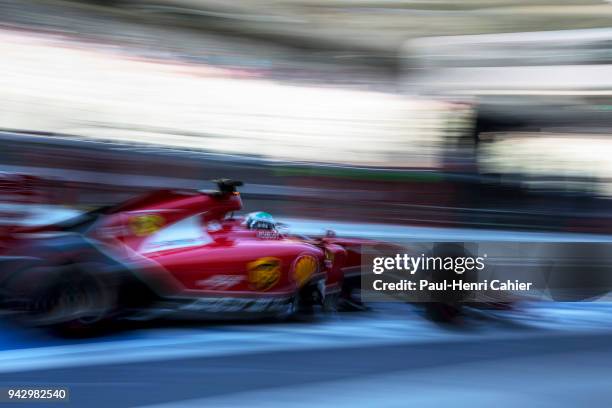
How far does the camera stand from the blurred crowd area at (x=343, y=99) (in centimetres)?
174

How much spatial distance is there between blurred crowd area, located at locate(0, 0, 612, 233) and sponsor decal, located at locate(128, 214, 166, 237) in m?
0.09

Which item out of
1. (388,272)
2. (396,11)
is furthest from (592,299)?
(396,11)

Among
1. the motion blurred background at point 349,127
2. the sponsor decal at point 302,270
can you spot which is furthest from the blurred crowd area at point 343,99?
the sponsor decal at point 302,270

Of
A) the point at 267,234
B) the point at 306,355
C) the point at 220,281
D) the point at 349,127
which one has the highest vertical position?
the point at 349,127

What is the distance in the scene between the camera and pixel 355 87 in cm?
183

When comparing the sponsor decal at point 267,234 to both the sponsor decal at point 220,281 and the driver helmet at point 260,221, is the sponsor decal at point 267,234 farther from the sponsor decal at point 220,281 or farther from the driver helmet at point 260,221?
the sponsor decal at point 220,281

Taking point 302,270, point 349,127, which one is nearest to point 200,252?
point 302,270

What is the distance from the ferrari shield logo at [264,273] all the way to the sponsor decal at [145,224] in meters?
0.26

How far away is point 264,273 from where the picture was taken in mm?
1827

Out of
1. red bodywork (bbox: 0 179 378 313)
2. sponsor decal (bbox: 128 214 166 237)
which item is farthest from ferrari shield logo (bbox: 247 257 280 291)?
sponsor decal (bbox: 128 214 166 237)

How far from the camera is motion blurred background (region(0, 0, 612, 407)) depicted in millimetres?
1719

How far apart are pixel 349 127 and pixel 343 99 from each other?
0.08 meters

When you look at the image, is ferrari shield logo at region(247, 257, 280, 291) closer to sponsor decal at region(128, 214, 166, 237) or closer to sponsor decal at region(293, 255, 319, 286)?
sponsor decal at region(293, 255, 319, 286)

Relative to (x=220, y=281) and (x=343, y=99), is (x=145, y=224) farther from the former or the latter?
(x=343, y=99)
